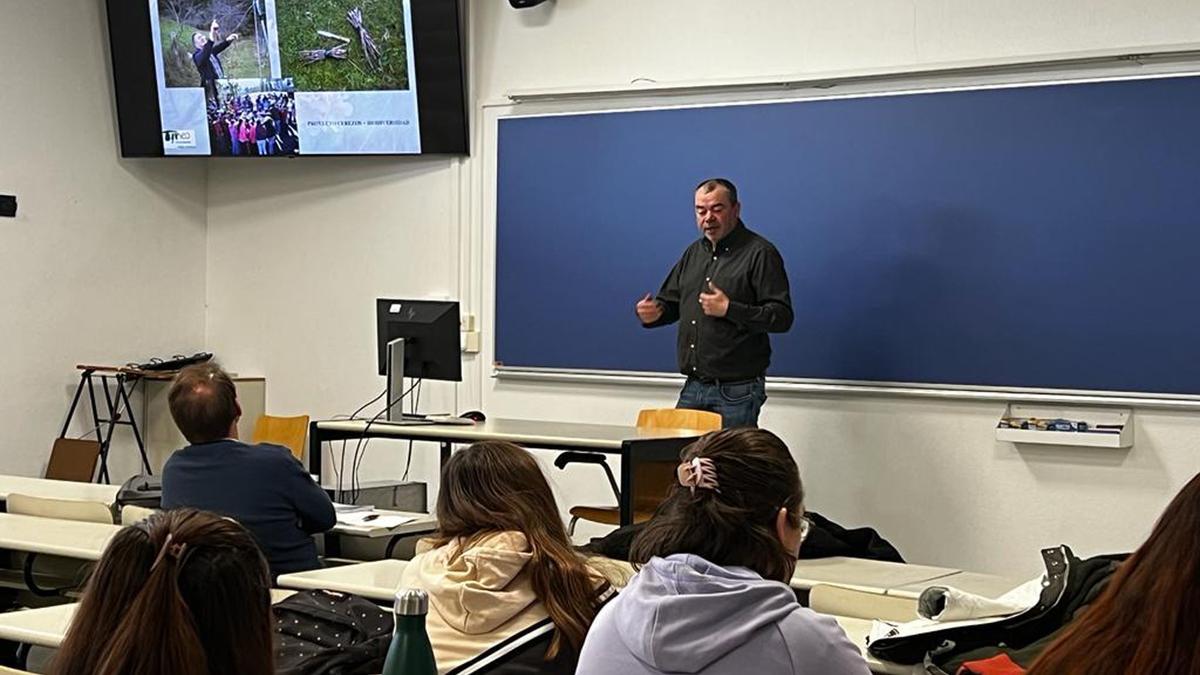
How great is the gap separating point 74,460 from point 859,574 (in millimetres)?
5389

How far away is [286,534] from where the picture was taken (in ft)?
13.8

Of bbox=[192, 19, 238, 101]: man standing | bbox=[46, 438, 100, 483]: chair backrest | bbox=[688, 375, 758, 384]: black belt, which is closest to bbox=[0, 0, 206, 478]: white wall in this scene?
bbox=[46, 438, 100, 483]: chair backrest

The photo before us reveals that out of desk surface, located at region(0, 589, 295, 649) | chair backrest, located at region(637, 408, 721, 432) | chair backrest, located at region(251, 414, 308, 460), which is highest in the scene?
desk surface, located at region(0, 589, 295, 649)

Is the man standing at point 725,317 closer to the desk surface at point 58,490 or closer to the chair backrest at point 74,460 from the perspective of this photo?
the desk surface at point 58,490

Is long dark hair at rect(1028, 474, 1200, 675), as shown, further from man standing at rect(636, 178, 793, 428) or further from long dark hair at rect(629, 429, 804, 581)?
man standing at rect(636, 178, 793, 428)

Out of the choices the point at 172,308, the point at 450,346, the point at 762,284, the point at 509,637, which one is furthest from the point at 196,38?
the point at 509,637

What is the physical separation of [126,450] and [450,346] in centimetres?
343

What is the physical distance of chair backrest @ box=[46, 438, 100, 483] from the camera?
312 inches

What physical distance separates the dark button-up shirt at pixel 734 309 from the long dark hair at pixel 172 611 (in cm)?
467

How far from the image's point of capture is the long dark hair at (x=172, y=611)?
4.78ft

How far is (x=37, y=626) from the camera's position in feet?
9.93

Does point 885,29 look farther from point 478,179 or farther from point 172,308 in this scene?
point 172,308

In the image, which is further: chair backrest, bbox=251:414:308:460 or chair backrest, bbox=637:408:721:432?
chair backrest, bbox=251:414:308:460

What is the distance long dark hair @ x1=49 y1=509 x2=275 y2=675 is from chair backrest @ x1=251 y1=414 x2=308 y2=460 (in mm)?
6794
